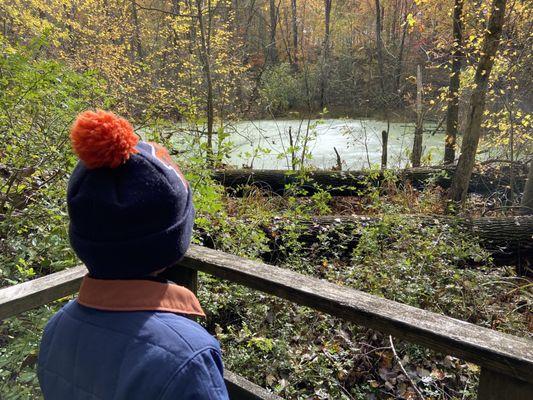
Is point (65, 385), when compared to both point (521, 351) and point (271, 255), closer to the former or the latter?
point (521, 351)

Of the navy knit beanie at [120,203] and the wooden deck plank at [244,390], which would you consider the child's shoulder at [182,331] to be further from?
the wooden deck plank at [244,390]

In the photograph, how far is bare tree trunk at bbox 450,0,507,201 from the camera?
6203 mm

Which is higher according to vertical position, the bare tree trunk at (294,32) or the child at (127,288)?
the bare tree trunk at (294,32)

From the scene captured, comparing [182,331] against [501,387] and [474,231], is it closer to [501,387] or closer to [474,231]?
[501,387]

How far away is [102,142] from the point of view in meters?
0.88

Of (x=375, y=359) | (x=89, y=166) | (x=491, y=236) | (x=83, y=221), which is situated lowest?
(x=375, y=359)

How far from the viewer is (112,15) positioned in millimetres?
13438

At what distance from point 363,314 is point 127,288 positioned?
2.38 ft

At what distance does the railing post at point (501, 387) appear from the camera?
1082 mm

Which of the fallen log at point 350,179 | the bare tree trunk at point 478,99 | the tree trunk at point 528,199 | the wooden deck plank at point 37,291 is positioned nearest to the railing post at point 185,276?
the wooden deck plank at point 37,291

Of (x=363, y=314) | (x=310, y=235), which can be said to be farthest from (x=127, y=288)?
(x=310, y=235)

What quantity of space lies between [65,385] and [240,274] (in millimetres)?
730

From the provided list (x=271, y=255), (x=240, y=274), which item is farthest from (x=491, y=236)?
(x=240, y=274)

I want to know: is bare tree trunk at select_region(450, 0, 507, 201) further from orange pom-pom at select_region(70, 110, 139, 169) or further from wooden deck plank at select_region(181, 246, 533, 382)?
orange pom-pom at select_region(70, 110, 139, 169)
